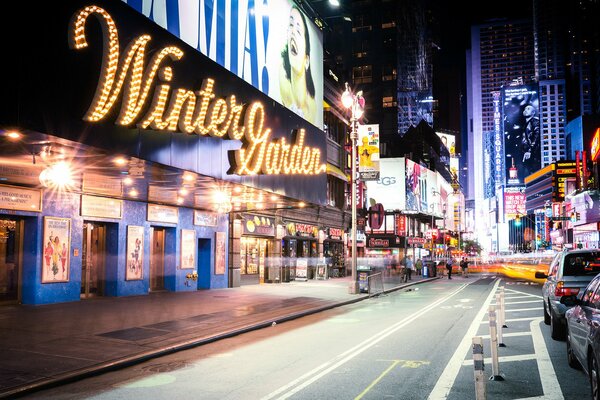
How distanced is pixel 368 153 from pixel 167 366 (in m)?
27.3

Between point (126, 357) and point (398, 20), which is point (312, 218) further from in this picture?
point (398, 20)

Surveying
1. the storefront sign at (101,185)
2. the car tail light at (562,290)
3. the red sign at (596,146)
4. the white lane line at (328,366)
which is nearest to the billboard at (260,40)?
the storefront sign at (101,185)

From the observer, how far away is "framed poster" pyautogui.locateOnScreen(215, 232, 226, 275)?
91.8 ft

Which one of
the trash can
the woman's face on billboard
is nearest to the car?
the trash can

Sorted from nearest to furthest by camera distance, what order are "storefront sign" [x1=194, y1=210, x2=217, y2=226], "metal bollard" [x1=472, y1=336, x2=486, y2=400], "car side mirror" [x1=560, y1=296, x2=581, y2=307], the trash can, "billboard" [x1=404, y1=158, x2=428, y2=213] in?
"metal bollard" [x1=472, y1=336, x2=486, y2=400], "car side mirror" [x1=560, y1=296, x2=581, y2=307], the trash can, "storefront sign" [x1=194, y1=210, x2=217, y2=226], "billboard" [x1=404, y1=158, x2=428, y2=213]

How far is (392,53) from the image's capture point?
4279 inches

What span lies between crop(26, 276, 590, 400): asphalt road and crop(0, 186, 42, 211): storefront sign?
29.3 ft

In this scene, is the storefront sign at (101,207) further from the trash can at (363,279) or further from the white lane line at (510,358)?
the white lane line at (510,358)

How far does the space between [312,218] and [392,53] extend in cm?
7740

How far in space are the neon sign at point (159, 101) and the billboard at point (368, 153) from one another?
40.2 feet

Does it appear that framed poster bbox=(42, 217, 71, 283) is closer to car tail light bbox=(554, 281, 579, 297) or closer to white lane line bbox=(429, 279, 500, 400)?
white lane line bbox=(429, 279, 500, 400)

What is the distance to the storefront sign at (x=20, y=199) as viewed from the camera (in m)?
Answer: 17.1

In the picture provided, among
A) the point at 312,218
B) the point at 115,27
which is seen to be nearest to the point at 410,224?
the point at 312,218

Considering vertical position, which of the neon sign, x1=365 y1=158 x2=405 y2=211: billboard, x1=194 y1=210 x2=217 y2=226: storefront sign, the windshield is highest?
x1=365 y1=158 x2=405 y2=211: billboard
